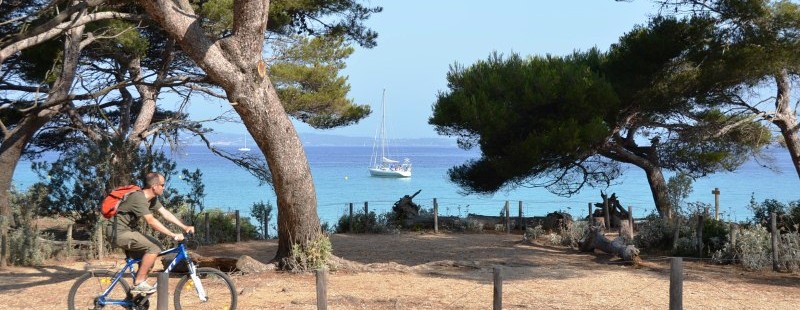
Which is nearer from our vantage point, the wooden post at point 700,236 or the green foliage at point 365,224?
the wooden post at point 700,236

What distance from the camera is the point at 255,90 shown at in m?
12.0

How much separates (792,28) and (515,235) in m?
7.99

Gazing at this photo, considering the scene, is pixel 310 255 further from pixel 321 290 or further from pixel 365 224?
pixel 365 224

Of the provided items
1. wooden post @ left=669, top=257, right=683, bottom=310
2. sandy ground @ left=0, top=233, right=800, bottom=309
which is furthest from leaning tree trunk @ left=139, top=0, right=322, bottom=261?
wooden post @ left=669, top=257, right=683, bottom=310

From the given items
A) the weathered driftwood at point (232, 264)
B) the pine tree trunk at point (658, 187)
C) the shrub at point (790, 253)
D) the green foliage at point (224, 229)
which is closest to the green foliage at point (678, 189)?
the pine tree trunk at point (658, 187)

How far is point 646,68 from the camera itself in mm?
20297

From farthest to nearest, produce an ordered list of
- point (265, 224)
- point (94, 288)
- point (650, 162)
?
point (650, 162), point (265, 224), point (94, 288)

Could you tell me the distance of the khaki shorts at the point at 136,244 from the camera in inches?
323

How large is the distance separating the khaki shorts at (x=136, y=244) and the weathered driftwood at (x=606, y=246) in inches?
345

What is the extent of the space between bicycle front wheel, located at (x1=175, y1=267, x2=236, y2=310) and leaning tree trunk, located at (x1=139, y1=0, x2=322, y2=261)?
12.7ft

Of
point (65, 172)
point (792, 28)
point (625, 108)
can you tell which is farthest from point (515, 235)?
point (65, 172)

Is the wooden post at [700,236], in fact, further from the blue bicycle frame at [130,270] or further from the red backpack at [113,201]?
the red backpack at [113,201]

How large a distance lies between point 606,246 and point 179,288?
30.8 ft

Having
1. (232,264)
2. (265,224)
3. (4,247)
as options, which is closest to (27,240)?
(4,247)
